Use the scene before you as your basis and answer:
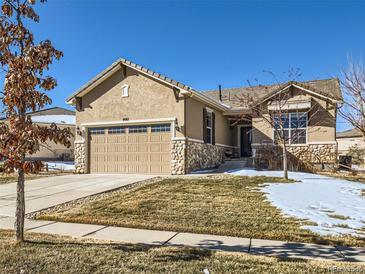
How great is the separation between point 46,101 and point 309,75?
1752 cm

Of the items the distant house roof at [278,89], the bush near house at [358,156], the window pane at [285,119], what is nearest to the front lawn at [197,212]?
the window pane at [285,119]

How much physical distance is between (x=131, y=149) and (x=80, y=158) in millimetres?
3389

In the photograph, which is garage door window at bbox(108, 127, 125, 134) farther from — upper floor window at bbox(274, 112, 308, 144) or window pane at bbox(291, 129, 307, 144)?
window pane at bbox(291, 129, 307, 144)

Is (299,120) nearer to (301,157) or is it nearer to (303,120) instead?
(303,120)

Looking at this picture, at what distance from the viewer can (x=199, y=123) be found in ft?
53.1

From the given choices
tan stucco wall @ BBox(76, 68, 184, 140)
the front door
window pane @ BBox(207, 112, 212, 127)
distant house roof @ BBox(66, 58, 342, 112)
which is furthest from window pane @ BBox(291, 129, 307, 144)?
tan stucco wall @ BBox(76, 68, 184, 140)

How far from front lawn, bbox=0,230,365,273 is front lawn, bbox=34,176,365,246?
4.35 ft

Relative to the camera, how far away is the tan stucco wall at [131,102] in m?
14.9

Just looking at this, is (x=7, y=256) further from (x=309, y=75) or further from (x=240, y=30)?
(x=309, y=75)

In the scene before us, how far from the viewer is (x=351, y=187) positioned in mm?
10727

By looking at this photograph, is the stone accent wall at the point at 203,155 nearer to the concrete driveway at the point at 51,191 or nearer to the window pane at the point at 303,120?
the concrete driveway at the point at 51,191

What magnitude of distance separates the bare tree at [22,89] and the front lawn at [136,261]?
0.88 metres

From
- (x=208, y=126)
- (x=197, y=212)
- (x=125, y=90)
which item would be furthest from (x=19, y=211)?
(x=208, y=126)

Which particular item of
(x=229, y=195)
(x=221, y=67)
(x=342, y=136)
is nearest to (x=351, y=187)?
(x=229, y=195)
